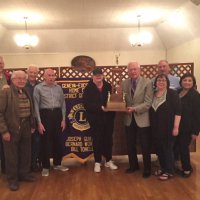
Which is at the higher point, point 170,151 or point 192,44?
point 192,44

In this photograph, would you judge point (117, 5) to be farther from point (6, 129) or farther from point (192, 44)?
point (6, 129)

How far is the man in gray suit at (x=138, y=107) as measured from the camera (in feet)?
11.1

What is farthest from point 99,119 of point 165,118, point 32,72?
point 32,72

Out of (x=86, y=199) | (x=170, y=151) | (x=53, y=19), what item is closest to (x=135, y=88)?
(x=170, y=151)

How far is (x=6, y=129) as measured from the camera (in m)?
3.06

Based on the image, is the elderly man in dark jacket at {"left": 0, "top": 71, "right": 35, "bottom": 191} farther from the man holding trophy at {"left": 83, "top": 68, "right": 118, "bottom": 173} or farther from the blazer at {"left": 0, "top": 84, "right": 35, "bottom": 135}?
the man holding trophy at {"left": 83, "top": 68, "right": 118, "bottom": 173}

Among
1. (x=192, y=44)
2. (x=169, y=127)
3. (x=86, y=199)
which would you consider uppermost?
(x=192, y=44)

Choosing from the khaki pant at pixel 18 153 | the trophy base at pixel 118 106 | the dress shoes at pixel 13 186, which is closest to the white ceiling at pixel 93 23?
the trophy base at pixel 118 106

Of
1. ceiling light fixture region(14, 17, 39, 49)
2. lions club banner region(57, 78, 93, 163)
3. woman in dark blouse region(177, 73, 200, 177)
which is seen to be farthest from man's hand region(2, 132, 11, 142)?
ceiling light fixture region(14, 17, 39, 49)

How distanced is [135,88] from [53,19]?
521 centimetres

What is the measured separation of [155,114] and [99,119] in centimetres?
76

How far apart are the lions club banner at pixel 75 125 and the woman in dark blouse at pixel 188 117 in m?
1.34

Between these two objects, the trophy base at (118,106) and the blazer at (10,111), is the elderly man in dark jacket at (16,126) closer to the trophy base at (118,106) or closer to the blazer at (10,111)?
the blazer at (10,111)

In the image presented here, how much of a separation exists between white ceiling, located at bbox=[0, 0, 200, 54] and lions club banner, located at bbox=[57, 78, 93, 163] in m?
2.90
